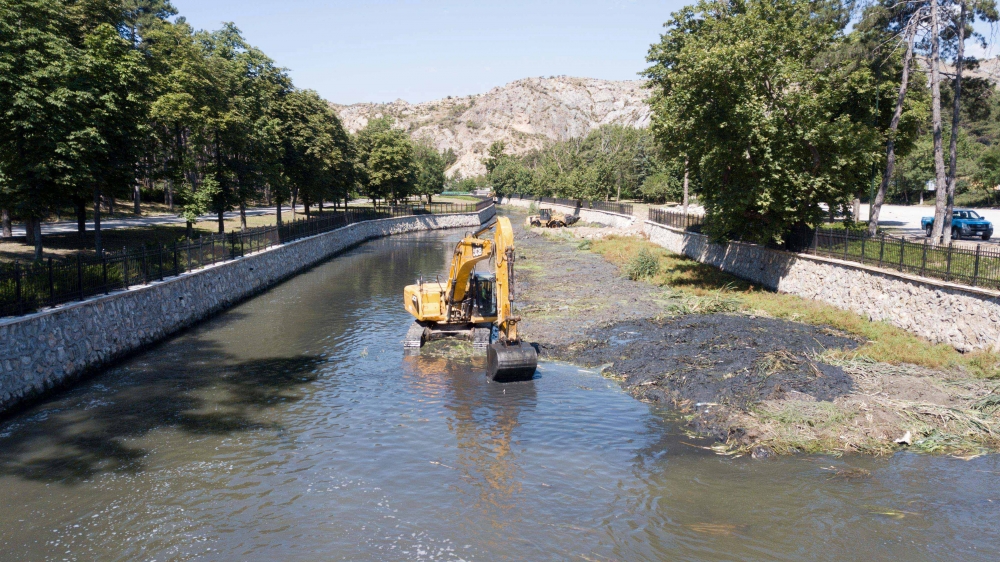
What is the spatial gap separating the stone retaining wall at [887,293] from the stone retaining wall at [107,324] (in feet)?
48.8

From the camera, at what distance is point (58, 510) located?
12.0 m

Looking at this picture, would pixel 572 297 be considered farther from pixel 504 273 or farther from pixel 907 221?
pixel 907 221

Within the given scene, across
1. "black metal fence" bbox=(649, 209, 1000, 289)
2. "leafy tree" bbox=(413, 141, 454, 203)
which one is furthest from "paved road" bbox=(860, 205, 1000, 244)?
"leafy tree" bbox=(413, 141, 454, 203)

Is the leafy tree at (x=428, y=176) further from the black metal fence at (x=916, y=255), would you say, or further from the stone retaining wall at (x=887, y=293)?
the black metal fence at (x=916, y=255)

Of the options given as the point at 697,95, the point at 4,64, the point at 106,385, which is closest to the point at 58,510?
the point at 106,385

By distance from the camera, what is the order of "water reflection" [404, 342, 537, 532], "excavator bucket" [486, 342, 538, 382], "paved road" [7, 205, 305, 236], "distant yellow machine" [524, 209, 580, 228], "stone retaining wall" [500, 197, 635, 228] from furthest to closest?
"distant yellow machine" [524, 209, 580, 228] < "stone retaining wall" [500, 197, 635, 228] < "paved road" [7, 205, 305, 236] < "excavator bucket" [486, 342, 538, 382] < "water reflection" [404, 342, 537, 532]

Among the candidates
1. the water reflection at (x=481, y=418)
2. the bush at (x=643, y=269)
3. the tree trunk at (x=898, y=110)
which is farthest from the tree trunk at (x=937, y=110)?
the water reflection at (x=481, y=418)

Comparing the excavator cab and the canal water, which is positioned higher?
the excavator cab

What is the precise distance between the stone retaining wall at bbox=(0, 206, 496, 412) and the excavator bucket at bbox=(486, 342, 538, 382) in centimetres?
408

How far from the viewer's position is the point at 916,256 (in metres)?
22.9

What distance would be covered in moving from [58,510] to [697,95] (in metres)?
29.0

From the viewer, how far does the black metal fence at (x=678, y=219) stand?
52.1 metres

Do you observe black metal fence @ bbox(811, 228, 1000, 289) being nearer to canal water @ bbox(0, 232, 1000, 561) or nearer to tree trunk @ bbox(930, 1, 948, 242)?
tree trunk @ bbox(930, 1, 948, 242)

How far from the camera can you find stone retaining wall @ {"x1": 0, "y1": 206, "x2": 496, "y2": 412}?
1694 cm
